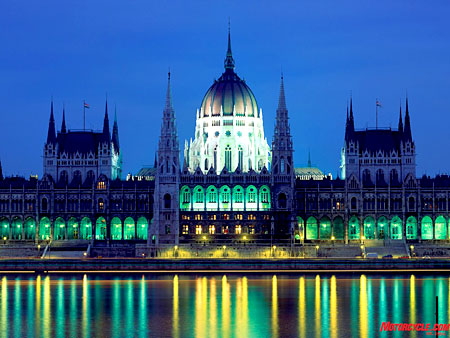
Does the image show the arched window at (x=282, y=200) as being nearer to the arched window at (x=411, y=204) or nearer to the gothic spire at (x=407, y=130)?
the arched window at (x=411, y=204)

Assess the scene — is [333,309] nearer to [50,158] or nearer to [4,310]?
[4,310]

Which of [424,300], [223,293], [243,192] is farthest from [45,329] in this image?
[243,192]

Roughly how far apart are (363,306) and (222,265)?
44912 mm

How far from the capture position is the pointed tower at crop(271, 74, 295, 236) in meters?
176

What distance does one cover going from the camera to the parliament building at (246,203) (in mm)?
175875

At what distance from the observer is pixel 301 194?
182 m

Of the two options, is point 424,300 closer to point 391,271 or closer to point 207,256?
point 391,271

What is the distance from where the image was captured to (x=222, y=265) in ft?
502

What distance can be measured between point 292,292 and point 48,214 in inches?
2847

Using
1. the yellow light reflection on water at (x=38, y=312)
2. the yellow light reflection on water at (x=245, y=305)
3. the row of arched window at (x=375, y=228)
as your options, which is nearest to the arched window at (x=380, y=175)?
the row of arched window at (x=375, y=228)

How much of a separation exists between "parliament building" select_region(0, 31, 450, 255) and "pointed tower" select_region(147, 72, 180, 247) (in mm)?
156

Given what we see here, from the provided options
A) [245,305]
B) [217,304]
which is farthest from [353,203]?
[217,304]

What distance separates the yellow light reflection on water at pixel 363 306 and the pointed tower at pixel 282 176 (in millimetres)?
38292

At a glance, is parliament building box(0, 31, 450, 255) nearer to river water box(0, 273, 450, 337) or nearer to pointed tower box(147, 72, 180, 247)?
pointed tower box(147, 72, 180, 247)
